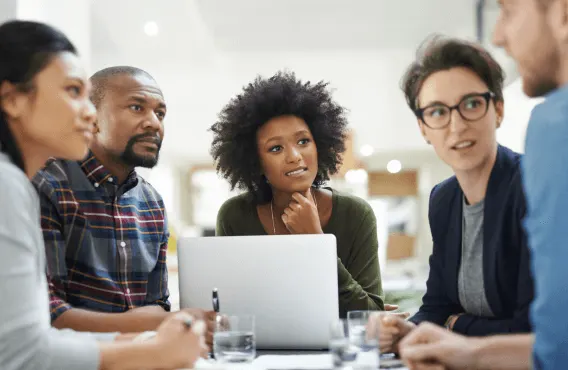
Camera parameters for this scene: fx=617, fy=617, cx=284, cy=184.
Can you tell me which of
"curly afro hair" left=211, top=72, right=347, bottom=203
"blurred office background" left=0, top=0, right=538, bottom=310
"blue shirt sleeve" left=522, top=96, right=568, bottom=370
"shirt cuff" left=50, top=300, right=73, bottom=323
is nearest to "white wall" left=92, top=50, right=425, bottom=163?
"blurred office background" left=0, top=0, right=538, bottom=310

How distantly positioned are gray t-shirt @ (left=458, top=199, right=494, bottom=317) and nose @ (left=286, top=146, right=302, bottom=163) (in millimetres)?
684

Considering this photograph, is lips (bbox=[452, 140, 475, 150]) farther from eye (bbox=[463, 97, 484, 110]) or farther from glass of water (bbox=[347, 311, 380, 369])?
glass of water (bbox=[347, 311, 380, 369])

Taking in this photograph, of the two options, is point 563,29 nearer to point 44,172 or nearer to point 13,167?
point 13,167

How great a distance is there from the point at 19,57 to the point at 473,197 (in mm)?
1139

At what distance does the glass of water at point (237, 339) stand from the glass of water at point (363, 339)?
22cm

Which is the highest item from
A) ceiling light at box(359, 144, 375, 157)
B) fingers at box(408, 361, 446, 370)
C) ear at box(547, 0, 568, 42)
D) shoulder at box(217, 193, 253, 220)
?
ceiling light at box(359, 144, 375, 157)

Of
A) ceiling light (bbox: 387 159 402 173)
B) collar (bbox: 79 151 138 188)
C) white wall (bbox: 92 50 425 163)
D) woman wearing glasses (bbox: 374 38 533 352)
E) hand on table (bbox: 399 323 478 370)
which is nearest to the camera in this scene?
hand on table (bbox: 399 323 478 370)

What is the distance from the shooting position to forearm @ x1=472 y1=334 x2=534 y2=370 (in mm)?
1084

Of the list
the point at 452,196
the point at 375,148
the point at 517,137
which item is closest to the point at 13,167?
the point at 452,196

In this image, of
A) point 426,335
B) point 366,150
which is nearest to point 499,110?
point 426,335

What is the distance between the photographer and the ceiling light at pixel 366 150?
8.52 m

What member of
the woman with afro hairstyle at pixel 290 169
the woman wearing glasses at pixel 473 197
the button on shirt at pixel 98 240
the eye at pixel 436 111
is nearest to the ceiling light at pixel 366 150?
the woman with afro hairstyle at pixel 290 169

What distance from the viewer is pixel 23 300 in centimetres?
108

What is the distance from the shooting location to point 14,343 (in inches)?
42.0
